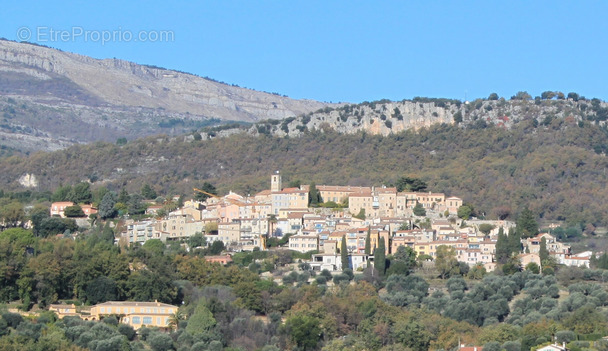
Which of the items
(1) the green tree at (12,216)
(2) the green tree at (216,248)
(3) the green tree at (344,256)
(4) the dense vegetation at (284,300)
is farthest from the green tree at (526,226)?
(1) the green tree at (12,216)

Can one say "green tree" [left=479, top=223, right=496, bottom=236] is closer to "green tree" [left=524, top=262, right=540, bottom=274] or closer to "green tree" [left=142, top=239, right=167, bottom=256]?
"green tree" [left=524, top=262, right=540, bottom=274]

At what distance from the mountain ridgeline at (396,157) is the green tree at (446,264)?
19736 millimetres

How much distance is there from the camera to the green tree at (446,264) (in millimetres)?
65438

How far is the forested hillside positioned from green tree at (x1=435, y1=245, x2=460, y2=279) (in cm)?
1727

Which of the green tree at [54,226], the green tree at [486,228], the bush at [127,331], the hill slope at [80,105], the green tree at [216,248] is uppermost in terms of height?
the hill slope at [80,105]

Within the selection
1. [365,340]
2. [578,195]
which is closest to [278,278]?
[365,340]

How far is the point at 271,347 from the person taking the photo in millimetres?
50125

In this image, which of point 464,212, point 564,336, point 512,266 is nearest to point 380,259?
point 512,266

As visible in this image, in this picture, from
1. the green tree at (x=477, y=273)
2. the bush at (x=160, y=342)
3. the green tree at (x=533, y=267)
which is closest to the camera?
the bush at (x=160, y=342)

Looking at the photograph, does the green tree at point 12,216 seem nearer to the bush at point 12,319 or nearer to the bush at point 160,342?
the bush at point 12,319

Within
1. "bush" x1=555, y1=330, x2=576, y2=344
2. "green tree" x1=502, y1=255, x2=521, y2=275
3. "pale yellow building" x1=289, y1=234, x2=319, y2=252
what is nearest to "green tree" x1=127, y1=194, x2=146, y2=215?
"pale yellow building" x1=289, y1=234, x2=319, y2=252

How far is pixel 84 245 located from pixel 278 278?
30.0ft

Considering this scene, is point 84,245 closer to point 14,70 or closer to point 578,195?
point 578,195

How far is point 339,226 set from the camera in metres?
72.2
